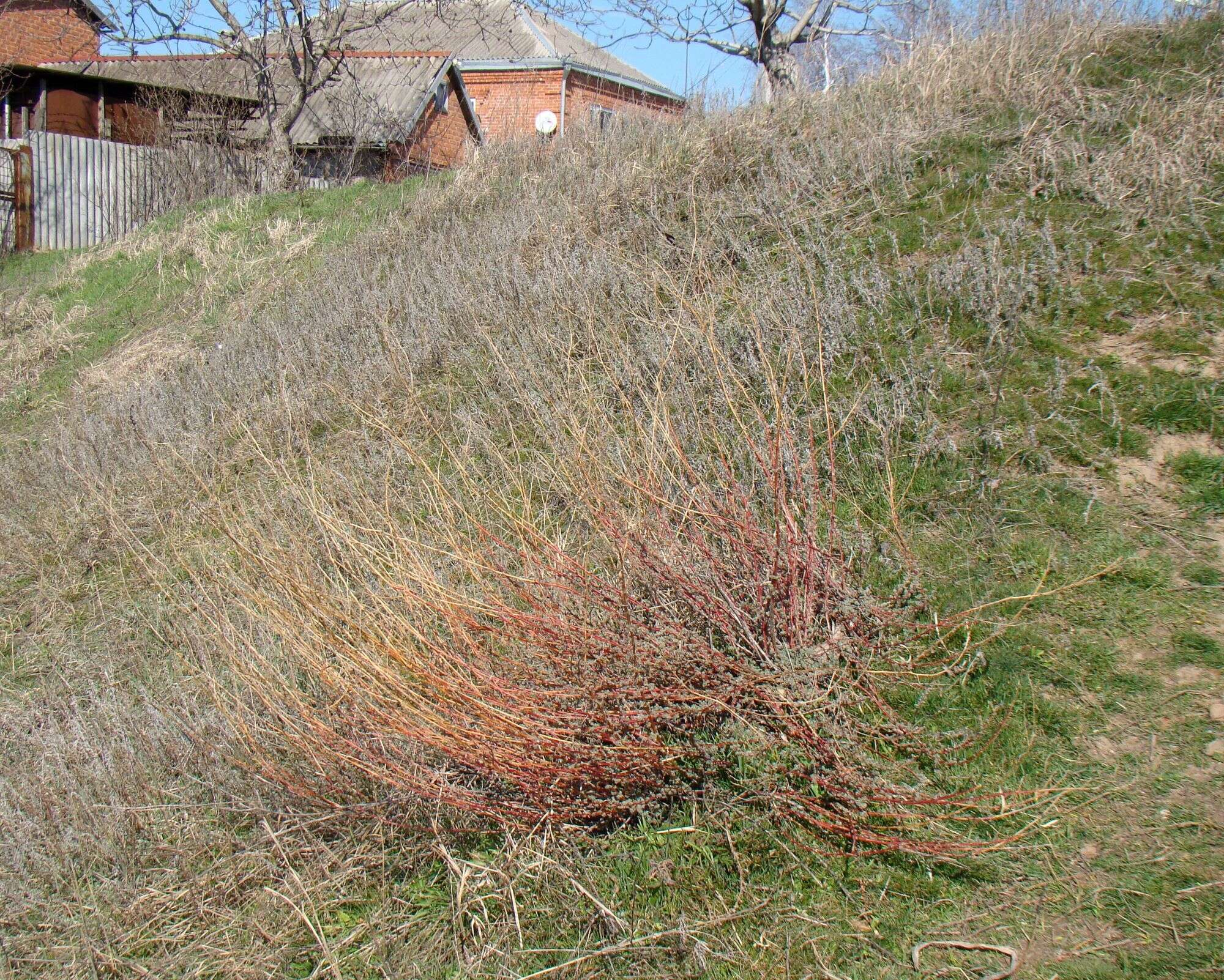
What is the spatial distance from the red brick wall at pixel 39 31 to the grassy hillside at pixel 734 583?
87.6 feet

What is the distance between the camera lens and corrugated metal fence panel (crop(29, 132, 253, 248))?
51.0 ft

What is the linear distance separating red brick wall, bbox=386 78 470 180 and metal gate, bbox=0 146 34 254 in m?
5.88

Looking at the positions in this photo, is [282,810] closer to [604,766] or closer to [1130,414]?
[604,766]

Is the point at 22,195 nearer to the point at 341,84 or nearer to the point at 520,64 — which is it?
the point at 341,84

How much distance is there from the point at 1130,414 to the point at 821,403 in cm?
140

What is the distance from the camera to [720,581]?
335 cm

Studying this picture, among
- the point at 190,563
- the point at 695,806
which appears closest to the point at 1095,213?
the point at 695,806

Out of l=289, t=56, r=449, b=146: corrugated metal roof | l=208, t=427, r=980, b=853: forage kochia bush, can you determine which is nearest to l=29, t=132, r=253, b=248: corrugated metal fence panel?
l=289, t=56, r=449, b=146: corrugated metal roof

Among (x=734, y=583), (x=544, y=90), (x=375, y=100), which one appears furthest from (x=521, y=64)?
(x=734, y=583)

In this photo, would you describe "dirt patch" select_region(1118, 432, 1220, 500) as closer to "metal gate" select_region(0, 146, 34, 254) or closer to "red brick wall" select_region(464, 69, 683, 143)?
"metal gate" select_region(0, 146, 34, 254)

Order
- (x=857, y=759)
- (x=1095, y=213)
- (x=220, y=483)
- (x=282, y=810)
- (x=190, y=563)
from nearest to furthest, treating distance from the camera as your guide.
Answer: (x=857, y=759)
(x=282, y=810)
(x=1095, y=213)
(x=190, y=563)
(x=220, y=483)

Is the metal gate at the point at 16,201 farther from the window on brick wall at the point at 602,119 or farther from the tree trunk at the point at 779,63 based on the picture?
the tree trunk at the point at 779,63

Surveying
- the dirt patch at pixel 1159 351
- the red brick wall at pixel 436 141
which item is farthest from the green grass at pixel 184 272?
the dirt patch at pixel 1159 351

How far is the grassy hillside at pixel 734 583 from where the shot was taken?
2.91 metres
